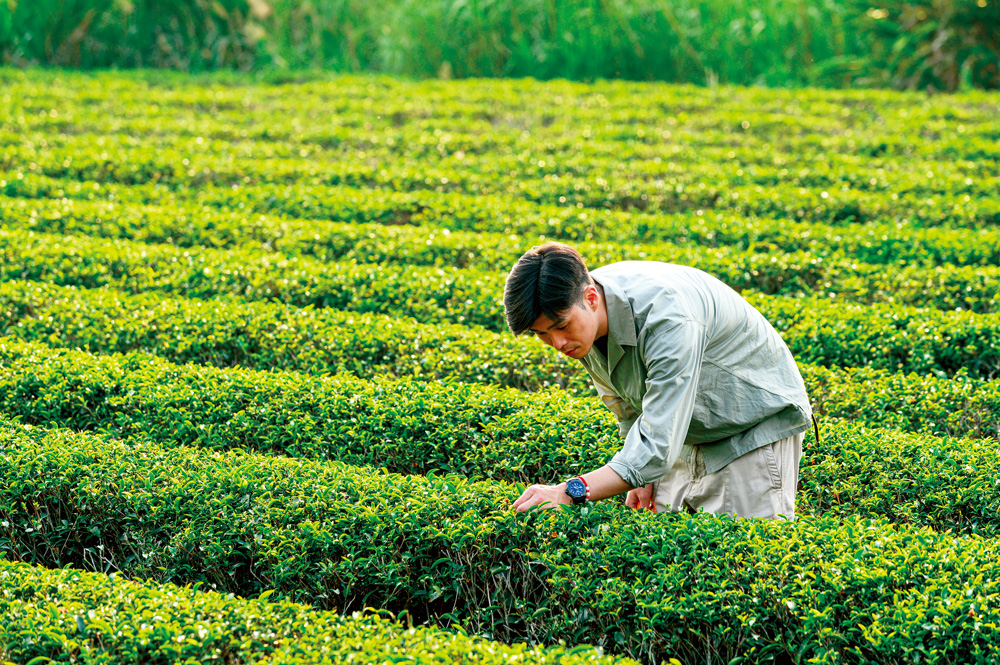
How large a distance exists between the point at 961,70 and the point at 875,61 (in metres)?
1.37

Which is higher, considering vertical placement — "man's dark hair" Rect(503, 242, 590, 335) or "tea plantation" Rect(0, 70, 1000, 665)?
"man's dark hair" Rect(503, 242, 590, 335)

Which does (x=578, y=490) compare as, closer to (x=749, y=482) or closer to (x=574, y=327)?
(x=574, y=327)

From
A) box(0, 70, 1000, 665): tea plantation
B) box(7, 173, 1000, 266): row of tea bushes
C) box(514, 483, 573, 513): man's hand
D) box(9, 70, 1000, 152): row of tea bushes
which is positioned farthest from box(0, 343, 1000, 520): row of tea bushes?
box(9, 70, 1000, 152): row of tea bushes

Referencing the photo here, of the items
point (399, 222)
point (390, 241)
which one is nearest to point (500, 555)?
point (390, 241)

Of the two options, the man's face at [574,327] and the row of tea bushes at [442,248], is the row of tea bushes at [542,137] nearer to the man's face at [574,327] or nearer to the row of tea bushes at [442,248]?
the row of tea bushes at [442,248]

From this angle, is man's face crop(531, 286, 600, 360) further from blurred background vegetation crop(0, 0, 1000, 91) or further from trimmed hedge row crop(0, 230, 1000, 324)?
blurred background vegetation crop(0, 0, 1000, 91)

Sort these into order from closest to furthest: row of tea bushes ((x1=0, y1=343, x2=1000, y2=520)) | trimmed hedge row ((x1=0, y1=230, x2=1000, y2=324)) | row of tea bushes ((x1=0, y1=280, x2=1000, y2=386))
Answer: row of tea bushes ((x1=0, y1=343, x2=1000, y2=520)) < row of tea bushes ((x1=0, y1=280, x2=1000, y2=386)) < trimmed hedge row ((x1=0, y1=230, x2=1000, y2=324))

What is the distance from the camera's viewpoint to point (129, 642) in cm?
308

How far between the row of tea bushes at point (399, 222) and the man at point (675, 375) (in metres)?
4.07

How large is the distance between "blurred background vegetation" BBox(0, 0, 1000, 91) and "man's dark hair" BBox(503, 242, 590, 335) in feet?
41.9

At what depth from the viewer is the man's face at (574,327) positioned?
312 centimetres

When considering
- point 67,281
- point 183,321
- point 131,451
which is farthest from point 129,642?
point 67,281

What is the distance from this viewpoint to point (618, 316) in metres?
3.25

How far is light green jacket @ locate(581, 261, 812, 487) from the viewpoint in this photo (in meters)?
3.11
